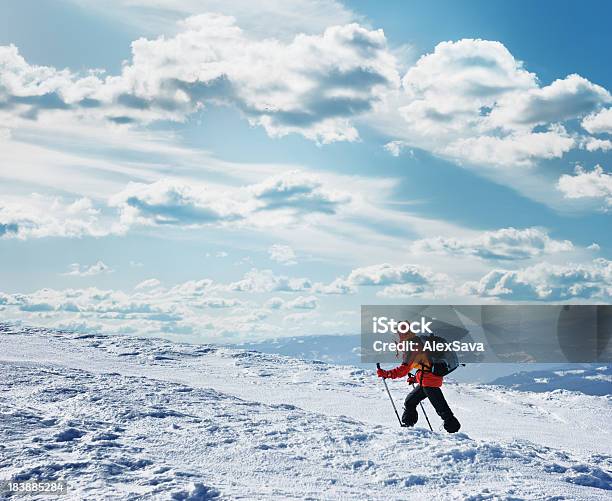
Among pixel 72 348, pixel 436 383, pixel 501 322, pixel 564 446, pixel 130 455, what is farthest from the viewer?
pixel 501 322

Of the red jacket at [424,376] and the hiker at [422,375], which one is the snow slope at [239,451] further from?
the red jacket at [424,376]

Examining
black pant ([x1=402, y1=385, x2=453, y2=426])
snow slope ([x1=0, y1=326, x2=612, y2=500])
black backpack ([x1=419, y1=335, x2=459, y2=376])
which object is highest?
black backpack ([x1=419, y1=335, x2=459, y2=376])

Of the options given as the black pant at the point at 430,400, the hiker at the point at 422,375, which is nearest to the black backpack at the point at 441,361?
the hiker at the point at 422,375

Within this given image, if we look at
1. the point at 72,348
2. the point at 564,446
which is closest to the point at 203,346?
the point at 72,348

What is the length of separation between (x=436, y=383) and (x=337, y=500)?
4243mm

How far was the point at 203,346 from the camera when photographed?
37469mm

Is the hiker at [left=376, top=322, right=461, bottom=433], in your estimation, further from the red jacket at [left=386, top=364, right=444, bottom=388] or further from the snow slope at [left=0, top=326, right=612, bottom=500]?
the snow slope at [left=0, top=326, right=612, bottom=500]

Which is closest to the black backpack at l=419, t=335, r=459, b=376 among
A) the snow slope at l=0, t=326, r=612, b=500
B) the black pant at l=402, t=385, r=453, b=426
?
the black pant at l=402, t=385, r=453, b=426

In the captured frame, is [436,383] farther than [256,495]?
Yes

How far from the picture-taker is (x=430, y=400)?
11.1 m

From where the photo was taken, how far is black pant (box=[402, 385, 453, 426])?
36.6 ft

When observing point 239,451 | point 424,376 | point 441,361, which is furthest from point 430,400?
point 239,451

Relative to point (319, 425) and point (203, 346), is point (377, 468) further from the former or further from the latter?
point (203, 346)

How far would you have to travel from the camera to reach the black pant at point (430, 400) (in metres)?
11.2
